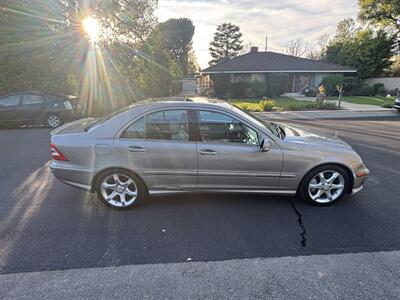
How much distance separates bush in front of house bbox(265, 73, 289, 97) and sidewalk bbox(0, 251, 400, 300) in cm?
2430

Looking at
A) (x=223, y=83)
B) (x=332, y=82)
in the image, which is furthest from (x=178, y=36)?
(x=332, y=82)

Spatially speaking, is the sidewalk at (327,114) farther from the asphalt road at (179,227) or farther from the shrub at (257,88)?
the shrub at (257,88)

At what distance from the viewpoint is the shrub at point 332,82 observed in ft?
86.1

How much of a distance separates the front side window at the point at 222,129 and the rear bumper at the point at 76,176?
5.26ft

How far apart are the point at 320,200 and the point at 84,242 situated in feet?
10.2

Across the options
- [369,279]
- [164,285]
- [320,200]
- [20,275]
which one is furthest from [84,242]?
[320,200]

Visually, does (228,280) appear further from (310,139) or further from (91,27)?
(91,27)

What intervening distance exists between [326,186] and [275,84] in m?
23.5

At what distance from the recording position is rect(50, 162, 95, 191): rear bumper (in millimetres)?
3463

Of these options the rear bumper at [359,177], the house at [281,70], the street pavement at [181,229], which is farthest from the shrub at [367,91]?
the rear bumper at [359,177]

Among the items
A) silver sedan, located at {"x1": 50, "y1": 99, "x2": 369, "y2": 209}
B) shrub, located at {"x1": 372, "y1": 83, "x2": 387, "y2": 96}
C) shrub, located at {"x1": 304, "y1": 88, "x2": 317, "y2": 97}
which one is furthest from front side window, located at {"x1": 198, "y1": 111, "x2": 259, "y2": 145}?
shrub, located at {"x1": 372, "y1": 83, "x2": 387, "y2": 96}

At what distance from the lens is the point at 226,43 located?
191ft

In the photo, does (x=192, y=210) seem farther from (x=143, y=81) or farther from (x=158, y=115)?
(x=143, y=81)

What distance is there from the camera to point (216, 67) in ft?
86.9
